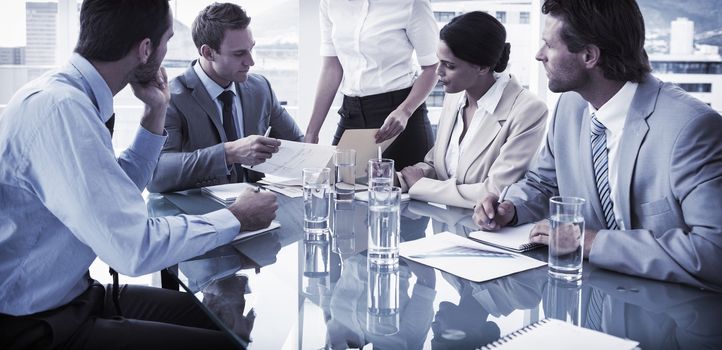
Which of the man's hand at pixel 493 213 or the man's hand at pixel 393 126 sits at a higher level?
the man's hand at pixel 393 126

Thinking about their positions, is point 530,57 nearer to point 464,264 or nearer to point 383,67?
point 383,67

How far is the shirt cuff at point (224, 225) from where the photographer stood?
1.46m

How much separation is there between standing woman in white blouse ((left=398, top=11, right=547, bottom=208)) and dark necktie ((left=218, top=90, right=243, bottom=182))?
0.69 metres

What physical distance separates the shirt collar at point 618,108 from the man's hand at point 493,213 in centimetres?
32

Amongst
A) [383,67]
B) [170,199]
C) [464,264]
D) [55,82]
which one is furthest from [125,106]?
[464,264]

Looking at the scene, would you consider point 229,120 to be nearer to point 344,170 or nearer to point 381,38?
point 344,170

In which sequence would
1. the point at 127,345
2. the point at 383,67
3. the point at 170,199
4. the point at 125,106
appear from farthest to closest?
the point at 125,106, the point at 383,67, the point at 170,199, the point at 127,345

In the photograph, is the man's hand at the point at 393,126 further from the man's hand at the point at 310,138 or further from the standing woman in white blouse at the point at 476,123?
the man's hand at the point at 310,138

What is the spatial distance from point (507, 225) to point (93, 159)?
101cm

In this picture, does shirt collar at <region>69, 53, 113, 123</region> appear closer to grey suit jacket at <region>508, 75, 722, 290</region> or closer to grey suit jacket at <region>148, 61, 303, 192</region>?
grey suit jacket at <region>148, 61, 303, 192</region>

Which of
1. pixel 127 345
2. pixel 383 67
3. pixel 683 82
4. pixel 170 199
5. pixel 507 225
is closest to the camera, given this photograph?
pixel 127 345

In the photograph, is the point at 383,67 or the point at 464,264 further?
the point at 383,67

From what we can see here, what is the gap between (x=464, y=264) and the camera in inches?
52.7

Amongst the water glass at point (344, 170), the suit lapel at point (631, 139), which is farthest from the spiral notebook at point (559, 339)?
the water glass at point (344, 170)
